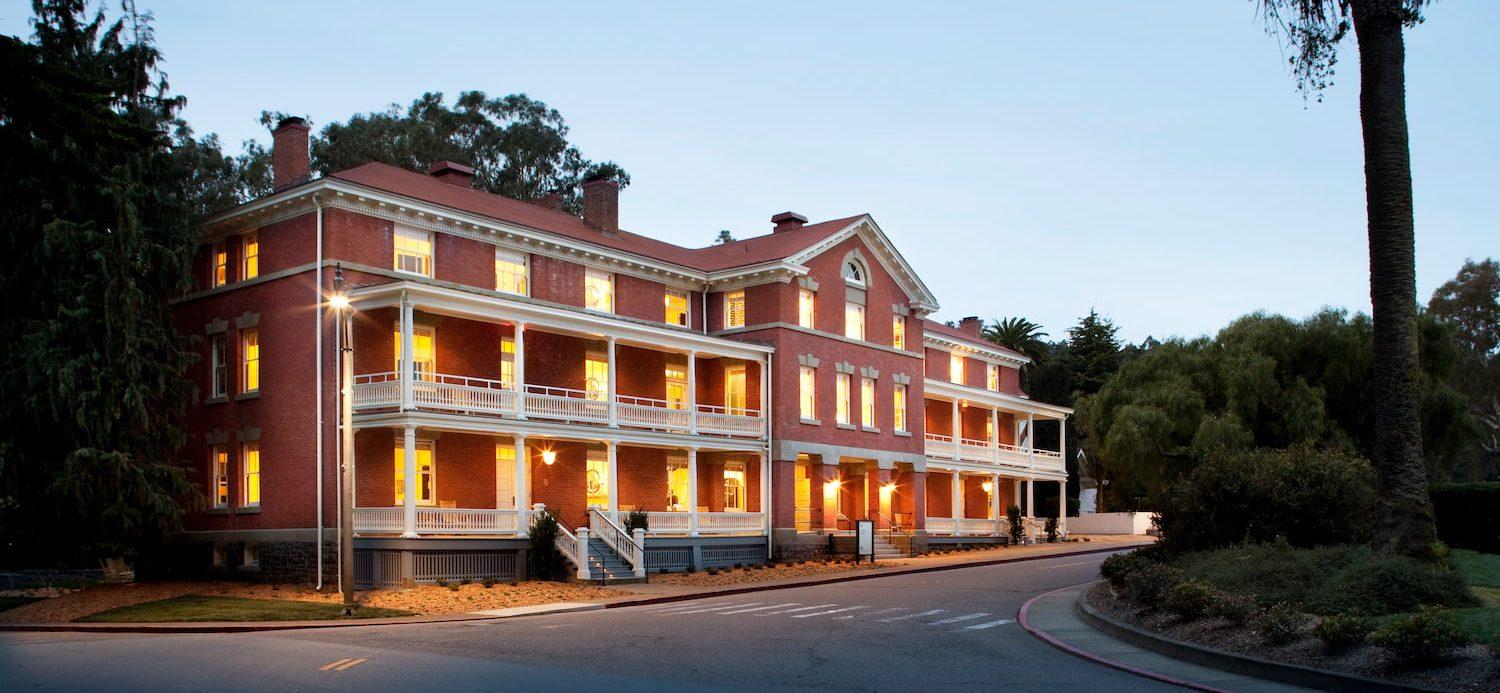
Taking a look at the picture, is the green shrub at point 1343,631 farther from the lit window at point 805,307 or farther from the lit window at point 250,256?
the lit window at point 805,307

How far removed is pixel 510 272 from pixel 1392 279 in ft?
81.1

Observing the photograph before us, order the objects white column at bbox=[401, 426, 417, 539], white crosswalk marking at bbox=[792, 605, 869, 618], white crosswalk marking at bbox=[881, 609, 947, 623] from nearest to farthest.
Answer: white crosswalk marking at bbox=[881, 609, 947, 623]
white crosswalk marking at bbox=[792, 605, 869, 618]
white column at bbox=[401, 426, 417, 539]

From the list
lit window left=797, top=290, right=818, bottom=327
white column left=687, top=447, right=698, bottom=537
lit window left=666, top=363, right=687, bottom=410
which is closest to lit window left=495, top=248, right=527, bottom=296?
lit window left=666, top=363, right=687, bottom=410

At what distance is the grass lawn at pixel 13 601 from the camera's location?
1158 inches

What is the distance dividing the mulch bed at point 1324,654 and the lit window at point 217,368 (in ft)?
87.3

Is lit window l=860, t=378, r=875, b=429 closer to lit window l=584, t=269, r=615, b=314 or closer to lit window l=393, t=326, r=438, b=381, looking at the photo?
lit window l=584, t=269, r=615, b=314

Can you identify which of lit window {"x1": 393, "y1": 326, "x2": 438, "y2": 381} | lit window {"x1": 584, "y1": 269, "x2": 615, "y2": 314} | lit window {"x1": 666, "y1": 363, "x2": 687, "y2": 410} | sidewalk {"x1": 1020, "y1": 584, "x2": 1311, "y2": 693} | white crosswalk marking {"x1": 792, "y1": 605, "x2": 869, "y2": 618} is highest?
lit window {"x1": 584, "y1": 269, "x2": 615, "y2": 314}

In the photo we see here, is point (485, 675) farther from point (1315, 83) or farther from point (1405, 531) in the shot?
point (1315, 83)

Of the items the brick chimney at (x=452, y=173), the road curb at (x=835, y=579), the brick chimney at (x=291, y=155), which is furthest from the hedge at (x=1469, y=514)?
the brick chimney at (x=291, y=155)

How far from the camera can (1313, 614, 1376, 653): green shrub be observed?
1466 cm

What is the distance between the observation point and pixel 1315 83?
75.2ft

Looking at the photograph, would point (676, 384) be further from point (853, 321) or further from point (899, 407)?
point (899, 407)

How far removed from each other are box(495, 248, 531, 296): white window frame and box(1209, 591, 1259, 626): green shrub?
79.8ft

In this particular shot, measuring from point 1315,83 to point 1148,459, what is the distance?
91.5 ft
